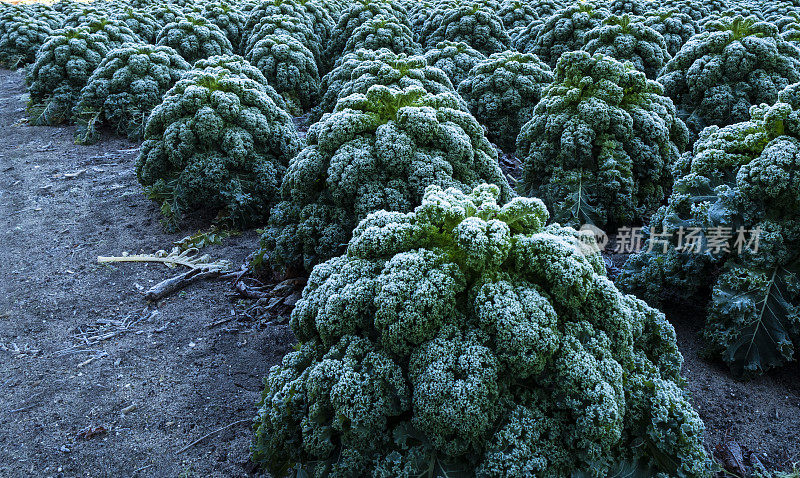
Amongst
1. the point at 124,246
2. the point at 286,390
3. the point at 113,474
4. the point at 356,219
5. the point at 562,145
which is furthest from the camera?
the point at 124,246

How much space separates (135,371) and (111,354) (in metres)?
0.40

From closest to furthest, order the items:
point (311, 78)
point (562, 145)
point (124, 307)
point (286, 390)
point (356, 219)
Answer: point (286, 390) < point (356, 219) < point (124, 307) < point (562, 145) < point (311, 78)

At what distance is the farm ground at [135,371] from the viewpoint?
13.2ft

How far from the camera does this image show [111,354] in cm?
506

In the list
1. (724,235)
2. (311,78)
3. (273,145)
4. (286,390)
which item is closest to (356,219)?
(286,390)

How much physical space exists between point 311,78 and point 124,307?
6836 mm

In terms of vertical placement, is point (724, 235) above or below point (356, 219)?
below

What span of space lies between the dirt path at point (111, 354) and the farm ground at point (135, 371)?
0.01 metres

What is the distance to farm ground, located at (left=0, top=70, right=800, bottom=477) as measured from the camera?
4031mm

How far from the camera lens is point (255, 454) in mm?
3576

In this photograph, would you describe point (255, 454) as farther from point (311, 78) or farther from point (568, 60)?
point (311, 78)
